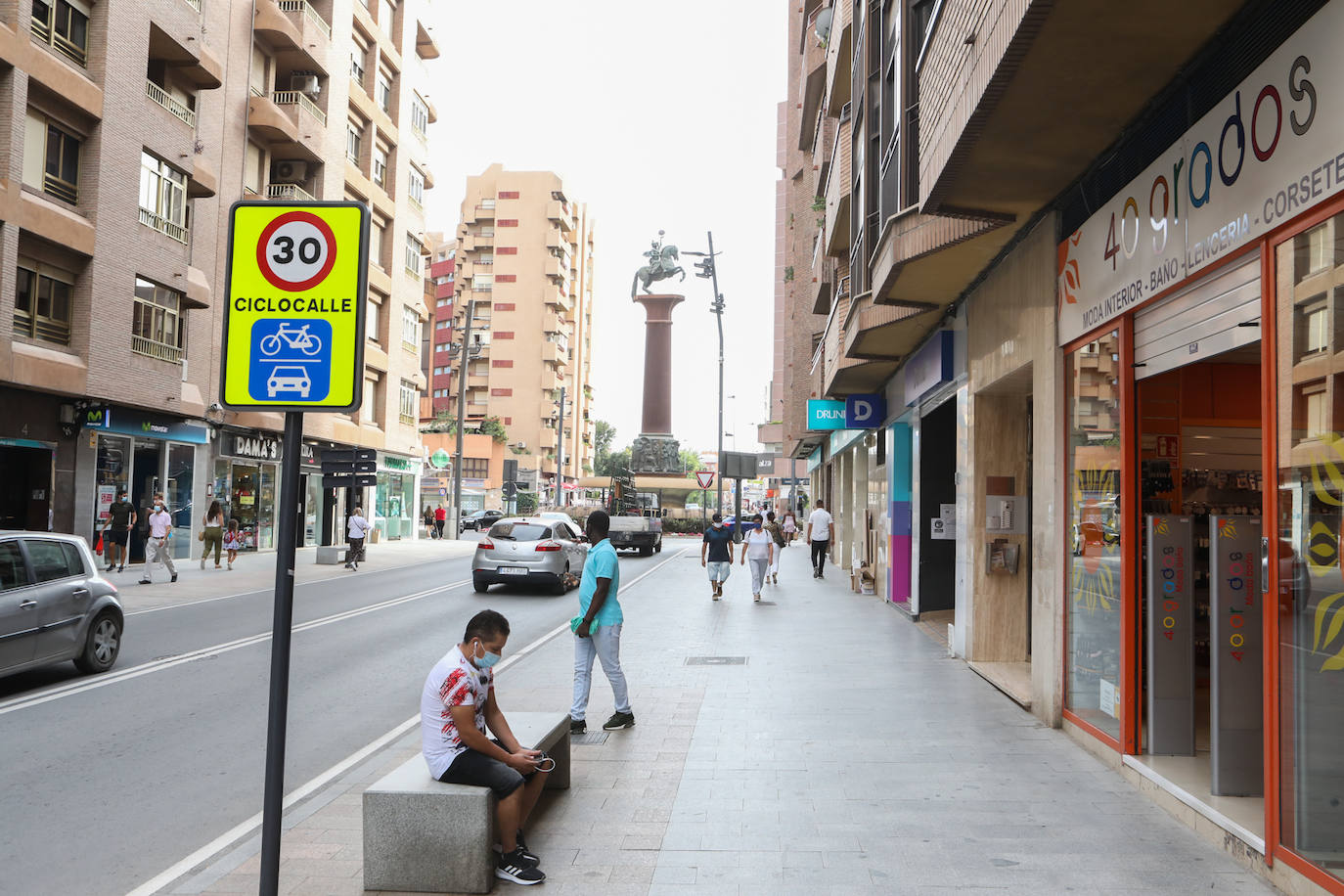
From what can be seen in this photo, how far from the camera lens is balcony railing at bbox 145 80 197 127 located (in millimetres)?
25750

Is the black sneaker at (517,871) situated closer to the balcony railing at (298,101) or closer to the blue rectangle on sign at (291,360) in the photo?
the blue rectangle on sign at (291,360)

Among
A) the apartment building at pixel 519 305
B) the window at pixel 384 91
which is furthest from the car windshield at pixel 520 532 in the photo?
the apartment building at pixel 519 305

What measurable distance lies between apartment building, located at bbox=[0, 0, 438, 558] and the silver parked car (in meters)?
9.50

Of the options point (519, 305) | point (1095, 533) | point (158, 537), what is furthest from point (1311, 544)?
point (519, 305)

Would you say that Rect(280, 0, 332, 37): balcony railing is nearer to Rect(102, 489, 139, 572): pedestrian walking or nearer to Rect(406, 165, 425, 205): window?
Rect(406, 165, 425, 205): window

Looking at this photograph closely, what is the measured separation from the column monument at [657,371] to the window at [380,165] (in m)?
21.7

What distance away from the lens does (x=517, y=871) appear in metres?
4.90

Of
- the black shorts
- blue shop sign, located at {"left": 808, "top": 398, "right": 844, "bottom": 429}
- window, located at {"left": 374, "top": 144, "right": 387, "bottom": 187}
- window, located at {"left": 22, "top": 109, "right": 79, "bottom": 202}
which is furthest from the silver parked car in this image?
window, located at {"left": 374, "top": 144, "right": 387, "bottom": 187}

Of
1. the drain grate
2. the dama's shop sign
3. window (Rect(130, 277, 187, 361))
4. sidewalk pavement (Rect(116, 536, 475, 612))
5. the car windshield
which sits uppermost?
window (Rect(130, 277, 187, 361))

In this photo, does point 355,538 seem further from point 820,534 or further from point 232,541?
point 820,534

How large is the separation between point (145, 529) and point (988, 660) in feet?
75.1

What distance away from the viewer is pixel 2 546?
9.57 m

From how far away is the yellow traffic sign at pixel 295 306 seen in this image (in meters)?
3.90

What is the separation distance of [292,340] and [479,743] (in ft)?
7.12
